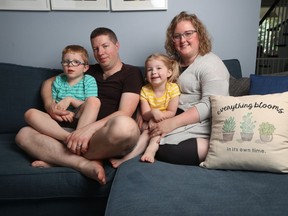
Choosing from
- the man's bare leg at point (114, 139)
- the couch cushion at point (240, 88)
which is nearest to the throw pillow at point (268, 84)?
the couch cushion at point (240, 88)

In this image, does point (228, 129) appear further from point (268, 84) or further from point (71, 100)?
point (71, 100)

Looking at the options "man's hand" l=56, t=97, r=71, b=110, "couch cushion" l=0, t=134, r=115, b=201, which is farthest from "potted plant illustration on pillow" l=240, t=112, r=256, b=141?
"man's hand" l=56, t=97, r=71, b=110

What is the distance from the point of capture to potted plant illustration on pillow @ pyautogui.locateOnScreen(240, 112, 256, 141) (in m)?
1.21

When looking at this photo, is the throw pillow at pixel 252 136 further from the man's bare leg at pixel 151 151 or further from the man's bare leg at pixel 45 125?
the man's bare leg at pixel 45 125

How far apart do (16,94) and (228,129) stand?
1444mm

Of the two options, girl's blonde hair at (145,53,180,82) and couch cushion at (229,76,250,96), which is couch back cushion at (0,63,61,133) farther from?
couch cushion at (229,76,250,96)

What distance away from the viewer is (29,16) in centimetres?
212

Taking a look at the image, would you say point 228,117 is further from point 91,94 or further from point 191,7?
point 191,7

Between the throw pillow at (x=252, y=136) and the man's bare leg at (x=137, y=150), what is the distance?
0.36 m

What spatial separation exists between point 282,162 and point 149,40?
54.2 inches

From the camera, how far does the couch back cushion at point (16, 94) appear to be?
1854 millimetres

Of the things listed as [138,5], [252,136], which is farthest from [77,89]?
[252,136]

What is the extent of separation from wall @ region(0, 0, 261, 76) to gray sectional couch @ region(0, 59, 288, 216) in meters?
0.63

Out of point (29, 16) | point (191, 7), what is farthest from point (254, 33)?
point (29, 16)
